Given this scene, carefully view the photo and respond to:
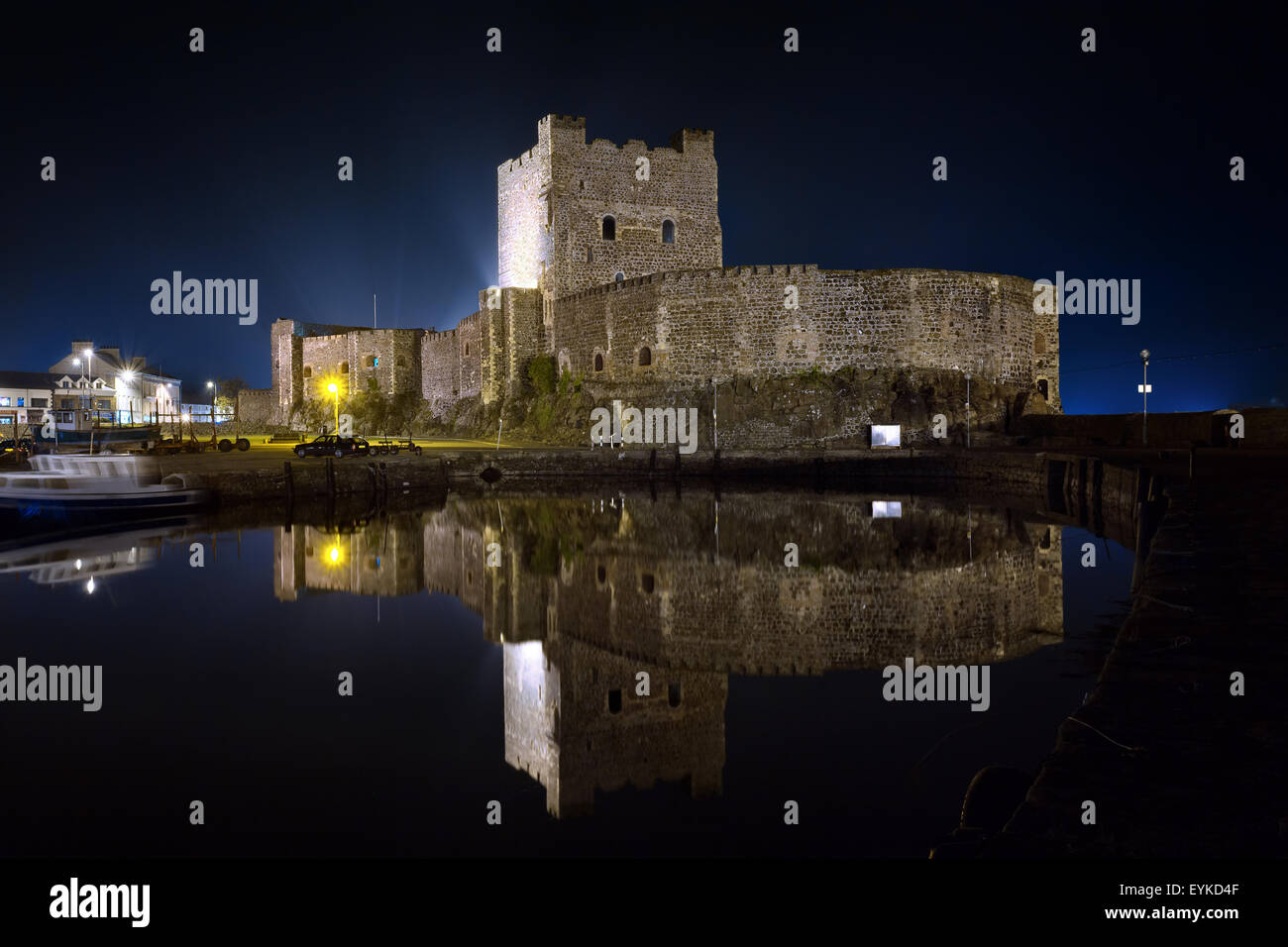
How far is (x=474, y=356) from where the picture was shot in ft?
113

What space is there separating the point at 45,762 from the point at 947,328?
992 inches

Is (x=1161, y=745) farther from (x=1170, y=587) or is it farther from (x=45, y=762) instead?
(x=45, y=762)

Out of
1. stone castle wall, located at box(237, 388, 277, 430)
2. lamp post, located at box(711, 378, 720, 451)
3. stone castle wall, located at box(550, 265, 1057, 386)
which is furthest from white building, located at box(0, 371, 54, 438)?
lamp post, located at box(711, 378, 720, 451)

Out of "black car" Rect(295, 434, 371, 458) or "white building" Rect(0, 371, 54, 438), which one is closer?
"black car" Rect(295, 434, 371, 458)

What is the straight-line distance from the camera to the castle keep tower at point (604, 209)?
3077cm

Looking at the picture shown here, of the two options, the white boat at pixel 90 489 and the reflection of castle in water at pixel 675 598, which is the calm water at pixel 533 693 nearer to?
the reflection of castle in water at pixel 675 598

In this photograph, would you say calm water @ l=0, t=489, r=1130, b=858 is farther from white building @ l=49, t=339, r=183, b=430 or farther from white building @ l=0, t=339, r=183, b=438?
white building @ l=49, t=339, r=183, b=430

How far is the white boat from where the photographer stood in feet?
53.1

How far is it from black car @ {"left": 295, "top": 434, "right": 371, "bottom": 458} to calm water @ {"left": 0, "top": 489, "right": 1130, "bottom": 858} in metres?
10.0

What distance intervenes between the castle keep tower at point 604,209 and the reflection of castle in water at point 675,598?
15.3 metres

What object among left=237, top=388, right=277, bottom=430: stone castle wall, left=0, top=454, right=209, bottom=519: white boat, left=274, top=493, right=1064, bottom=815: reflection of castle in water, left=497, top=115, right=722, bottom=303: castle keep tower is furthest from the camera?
left=237, top=388, right=277, bottom=430: stone castle wall

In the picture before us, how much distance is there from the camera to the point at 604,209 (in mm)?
31188

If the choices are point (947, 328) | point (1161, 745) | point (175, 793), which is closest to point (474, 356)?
point (947, 328)
